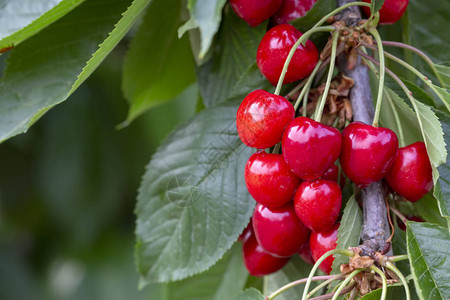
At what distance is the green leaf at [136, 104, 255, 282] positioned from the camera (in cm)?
85

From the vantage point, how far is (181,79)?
44.3 inches

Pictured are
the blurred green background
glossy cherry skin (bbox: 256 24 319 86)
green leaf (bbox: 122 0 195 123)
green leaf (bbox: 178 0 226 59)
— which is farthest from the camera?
the blurred green background

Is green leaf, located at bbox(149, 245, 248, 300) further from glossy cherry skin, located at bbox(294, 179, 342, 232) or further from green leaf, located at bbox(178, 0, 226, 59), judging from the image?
green leaf, located at bbox(178, 0, 226, 59)

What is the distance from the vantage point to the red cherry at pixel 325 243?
2.32 feet

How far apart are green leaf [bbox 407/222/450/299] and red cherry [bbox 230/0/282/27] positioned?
0.34m

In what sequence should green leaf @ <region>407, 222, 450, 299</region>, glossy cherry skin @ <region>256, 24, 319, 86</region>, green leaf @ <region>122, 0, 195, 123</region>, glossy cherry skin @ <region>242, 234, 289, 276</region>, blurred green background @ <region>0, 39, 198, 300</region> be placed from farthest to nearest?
blurred green background @ <region>0, 39, 198, 300</region> < green leaf @ <region>122, 0, 195, 123</region> < glossy cherry skin @ <region>242, 234, 289, 276</region> < glossy cherry skin @ <region>256, 24, 319, 86</region> < green leaf @ <region>407, 222, 450, 299</region>

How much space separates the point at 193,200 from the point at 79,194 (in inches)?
38.9

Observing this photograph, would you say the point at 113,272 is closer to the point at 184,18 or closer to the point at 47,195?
the point at 47,195

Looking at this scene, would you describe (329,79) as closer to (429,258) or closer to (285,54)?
(285,54)

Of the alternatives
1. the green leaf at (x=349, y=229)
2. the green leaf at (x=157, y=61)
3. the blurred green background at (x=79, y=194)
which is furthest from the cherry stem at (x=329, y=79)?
the blurred green background at (x=79, y=194)

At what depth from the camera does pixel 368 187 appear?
0.72m

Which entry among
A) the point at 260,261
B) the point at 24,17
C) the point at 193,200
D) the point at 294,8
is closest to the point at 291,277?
the point at 260,261

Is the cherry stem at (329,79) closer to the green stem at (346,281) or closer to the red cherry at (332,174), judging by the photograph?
the red cherry at (332,174)

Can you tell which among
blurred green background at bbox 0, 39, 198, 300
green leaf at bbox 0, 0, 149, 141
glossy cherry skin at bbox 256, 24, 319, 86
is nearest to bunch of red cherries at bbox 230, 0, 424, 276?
glossy cherry skin at bbox 256, 24, 319, 86
